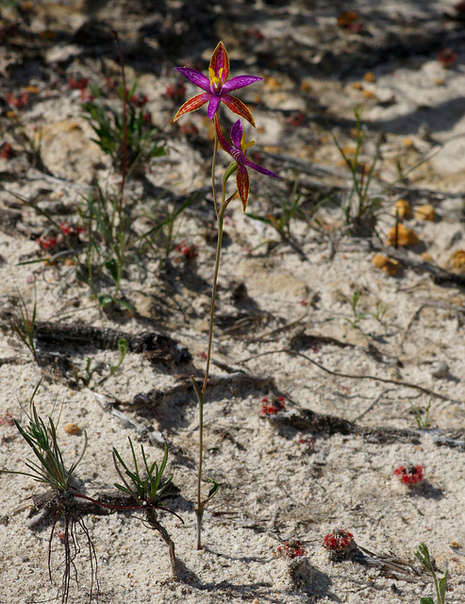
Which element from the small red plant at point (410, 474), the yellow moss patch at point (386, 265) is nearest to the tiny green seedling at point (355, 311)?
the yellow moss patch at point (386, 265)

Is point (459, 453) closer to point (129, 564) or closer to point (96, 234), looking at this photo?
point (129, 564)

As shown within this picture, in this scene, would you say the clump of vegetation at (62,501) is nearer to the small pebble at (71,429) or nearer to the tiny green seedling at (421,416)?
the small pebble at (71,429)

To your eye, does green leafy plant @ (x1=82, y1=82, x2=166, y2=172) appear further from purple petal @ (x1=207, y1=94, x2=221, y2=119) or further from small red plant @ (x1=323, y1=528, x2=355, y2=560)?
small red plant @ (x1=323, y1=528, x2=355, y2=560)

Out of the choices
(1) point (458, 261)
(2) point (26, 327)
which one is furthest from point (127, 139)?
(1) point (458, 261)

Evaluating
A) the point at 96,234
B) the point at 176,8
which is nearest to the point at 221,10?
the point at 176,8

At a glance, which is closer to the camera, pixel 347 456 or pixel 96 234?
pixel 347 456

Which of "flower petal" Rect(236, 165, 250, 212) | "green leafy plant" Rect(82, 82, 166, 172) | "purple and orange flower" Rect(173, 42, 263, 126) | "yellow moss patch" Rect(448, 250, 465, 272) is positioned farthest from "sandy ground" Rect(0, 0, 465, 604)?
"purple and orange flower" Rect(173, 42, 263, 126)

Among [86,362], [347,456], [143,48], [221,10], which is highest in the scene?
[221,10]
